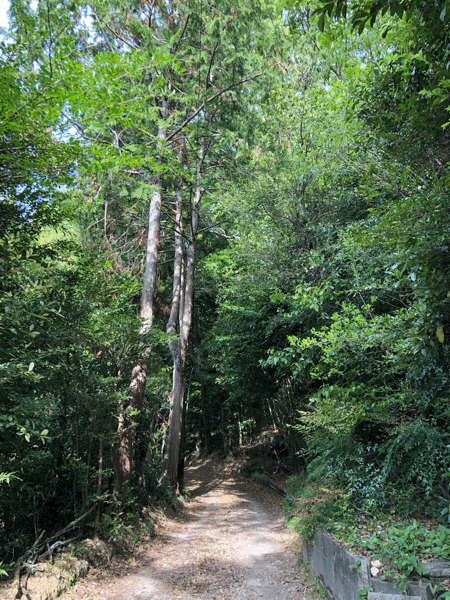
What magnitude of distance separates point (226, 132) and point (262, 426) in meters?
12.3

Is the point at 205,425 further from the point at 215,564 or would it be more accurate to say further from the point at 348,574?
the point at 348,574

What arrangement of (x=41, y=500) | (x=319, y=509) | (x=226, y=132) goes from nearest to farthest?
(x=41, y=500) < (x=319, y=509) < (x=226, y=132)

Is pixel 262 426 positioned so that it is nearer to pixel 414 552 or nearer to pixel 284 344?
pixel 284 344

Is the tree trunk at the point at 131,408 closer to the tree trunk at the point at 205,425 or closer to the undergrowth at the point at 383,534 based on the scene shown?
the undergrowth at the point at 383,534

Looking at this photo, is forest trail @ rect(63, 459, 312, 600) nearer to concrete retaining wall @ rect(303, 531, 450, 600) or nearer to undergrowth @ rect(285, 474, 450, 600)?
concrete retaining wall @ rect(303, 531, 450, 600)

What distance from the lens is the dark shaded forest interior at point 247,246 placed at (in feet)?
10.3

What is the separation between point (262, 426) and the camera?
16.2 meters

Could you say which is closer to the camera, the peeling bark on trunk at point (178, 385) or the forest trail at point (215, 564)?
the forest trail at point (215, 564)

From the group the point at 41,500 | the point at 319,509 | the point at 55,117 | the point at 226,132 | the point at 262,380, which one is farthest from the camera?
the point at 262,380

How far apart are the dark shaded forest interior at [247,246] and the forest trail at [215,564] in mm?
713

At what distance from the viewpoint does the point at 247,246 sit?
7941mm

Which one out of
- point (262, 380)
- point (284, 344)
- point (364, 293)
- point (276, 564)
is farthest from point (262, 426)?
point (364, 293)

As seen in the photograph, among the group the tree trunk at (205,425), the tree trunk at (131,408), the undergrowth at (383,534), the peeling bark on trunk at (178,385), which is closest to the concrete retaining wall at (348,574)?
the undergrowth at (383,534)

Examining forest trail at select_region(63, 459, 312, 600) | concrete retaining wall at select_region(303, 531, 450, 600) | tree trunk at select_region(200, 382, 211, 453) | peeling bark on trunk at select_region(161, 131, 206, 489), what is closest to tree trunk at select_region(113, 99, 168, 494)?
forest trail at select_region(63, 459, 312, 600)
